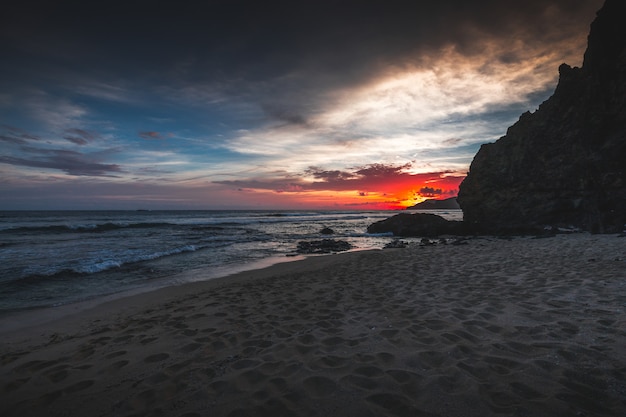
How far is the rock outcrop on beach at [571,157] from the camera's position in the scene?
16.7m

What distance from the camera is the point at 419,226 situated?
1030 inches

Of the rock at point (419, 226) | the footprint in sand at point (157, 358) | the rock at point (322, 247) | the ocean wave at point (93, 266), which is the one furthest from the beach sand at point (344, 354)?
the rock at point (419, 226)

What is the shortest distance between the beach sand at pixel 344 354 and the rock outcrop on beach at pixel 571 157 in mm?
14744

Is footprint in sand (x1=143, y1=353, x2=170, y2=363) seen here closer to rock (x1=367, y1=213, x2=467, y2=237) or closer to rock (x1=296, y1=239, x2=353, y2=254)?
rock (x1=296, y1=239, x2=353, y2=254)

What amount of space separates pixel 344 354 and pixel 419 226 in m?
24.3

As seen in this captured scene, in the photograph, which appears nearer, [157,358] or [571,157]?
[157,358]

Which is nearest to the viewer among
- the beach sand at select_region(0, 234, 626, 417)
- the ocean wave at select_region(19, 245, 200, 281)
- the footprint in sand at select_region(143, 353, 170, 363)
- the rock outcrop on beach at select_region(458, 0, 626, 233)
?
the beach sand at select_region(0, 234, 626, 417)

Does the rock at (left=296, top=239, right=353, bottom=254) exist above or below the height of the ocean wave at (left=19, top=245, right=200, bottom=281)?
below

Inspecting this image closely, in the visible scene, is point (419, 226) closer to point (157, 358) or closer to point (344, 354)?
point (344, 354)

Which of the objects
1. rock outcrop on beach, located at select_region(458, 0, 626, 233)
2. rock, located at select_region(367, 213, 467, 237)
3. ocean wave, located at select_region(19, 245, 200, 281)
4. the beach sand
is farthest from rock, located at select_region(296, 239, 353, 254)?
rock outcrop on beach, located at select_region(458, 0, 626, 233)

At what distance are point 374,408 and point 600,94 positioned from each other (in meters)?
24.8

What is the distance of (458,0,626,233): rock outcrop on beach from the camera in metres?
16.7

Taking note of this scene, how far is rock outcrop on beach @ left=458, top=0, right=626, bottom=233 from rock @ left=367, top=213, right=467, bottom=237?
1844 millimetres

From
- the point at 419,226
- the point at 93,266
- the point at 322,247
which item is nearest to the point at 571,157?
the point at 419,226
